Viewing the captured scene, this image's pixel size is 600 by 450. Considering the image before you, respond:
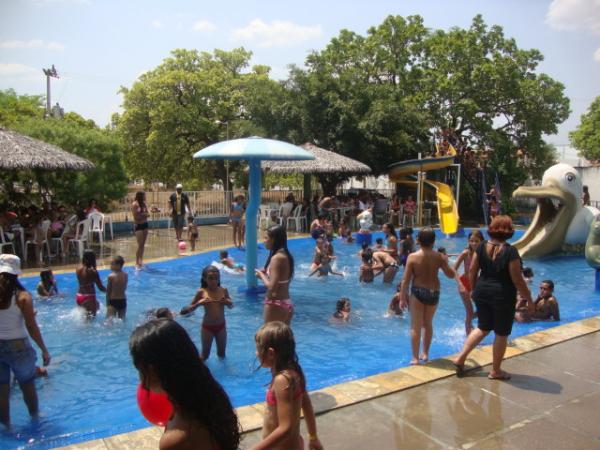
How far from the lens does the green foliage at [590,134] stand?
35688 mm

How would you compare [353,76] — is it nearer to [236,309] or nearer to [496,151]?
[496,151]

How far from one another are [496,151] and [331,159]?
10.1m

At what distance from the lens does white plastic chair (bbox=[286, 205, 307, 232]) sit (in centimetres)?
1967

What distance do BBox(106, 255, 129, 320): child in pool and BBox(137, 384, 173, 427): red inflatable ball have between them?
5.52 metres

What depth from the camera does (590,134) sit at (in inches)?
1489

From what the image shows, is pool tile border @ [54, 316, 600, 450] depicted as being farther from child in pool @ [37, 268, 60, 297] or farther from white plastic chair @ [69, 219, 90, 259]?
white plastic chair @ [69, 219, 90, 259]

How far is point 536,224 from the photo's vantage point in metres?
15.3

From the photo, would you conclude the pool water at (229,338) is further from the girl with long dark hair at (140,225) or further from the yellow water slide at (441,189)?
the yellow water slide at (441,189)

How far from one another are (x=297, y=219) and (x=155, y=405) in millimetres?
17571

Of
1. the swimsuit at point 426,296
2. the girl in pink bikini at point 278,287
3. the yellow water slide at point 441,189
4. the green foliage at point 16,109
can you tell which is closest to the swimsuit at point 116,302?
the girl in pink bikini at point 278,287

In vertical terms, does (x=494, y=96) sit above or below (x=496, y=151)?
above

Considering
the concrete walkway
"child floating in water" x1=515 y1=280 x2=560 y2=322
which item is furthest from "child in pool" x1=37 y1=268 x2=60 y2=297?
"child floating in water" x1=515 y1=280 x2=560 y2=322

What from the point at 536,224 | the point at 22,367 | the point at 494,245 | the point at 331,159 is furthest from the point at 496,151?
the point at 22,367

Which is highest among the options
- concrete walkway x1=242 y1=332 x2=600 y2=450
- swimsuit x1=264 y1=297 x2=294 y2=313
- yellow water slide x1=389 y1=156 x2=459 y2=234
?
yellow water slide x1=389 y1=156 x2=459 y2=234
